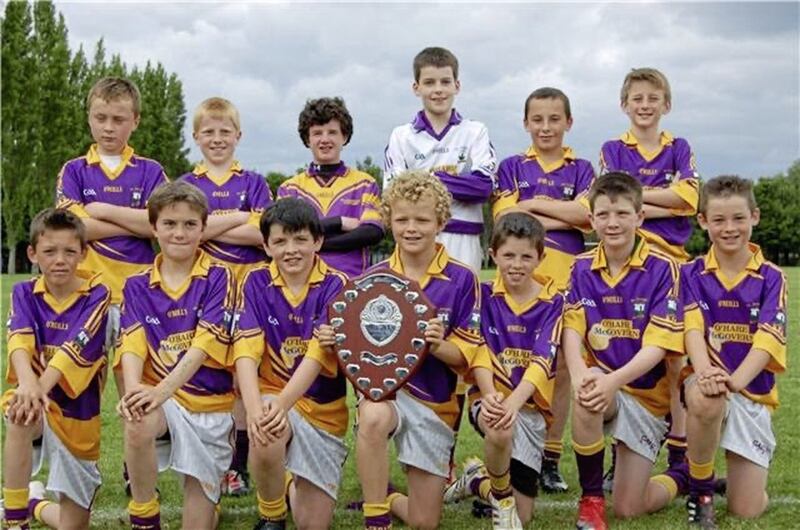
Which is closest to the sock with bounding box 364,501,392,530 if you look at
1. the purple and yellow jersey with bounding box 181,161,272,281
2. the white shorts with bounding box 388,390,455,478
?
the white shorts with bounding box 388,390,455,478

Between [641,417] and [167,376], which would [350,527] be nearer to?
[167,376]

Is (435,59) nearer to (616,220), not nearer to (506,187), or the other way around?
(506,187)

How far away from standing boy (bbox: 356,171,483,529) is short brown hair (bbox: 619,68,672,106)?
1.71 m

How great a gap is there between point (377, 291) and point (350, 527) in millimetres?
1227

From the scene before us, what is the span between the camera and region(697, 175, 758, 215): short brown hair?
4.62 meters

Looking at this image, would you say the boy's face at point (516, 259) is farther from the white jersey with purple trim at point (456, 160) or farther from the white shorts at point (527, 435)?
the white jersey with purple trim at point (456, 160)

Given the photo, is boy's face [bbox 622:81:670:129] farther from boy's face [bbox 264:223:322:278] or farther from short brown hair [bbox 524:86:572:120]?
boy's face [bbox 264:223:322:278]

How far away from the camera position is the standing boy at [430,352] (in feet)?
14.4

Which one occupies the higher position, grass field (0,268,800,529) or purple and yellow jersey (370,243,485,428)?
purple and yellow jersey (370,243,485,428)

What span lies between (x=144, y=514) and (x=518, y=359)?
1933mm

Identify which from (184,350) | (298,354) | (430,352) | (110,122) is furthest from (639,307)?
(110,122)

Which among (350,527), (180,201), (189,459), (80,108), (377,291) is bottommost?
(350,527)

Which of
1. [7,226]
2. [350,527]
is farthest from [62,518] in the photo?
[7,226]

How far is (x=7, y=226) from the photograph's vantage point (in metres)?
39.3
